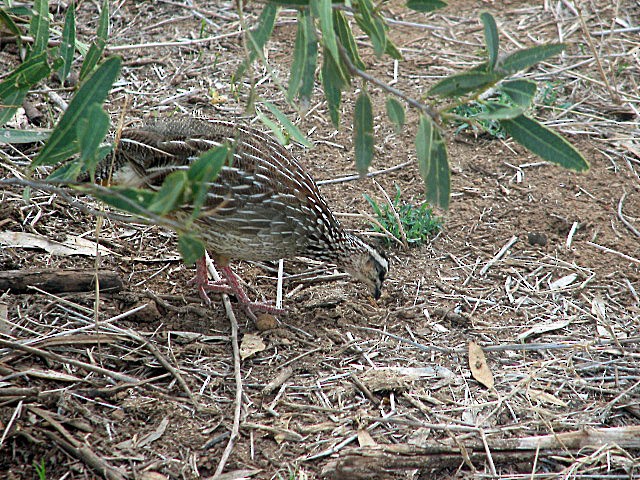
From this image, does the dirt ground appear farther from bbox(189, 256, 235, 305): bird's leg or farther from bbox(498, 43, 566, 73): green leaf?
bbox(498, 43, 566, 73): green leaf

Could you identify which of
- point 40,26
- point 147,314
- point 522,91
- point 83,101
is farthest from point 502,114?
point 147,314

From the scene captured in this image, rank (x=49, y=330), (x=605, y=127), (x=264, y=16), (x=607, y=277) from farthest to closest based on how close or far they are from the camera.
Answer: (x=605, y=127), (x=607, y=277), (x=49, y=330), (x=264, y=16)

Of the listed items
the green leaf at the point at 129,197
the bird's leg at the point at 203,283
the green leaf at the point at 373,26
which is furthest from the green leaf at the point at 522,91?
the bird's leg at the point at 203,283

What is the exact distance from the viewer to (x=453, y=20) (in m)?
7.84

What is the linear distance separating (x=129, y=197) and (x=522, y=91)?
1.56 metres

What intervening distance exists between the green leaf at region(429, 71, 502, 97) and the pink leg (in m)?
2.38

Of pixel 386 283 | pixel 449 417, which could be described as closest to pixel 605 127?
pixel 386 283

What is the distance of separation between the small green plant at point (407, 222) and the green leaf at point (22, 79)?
2.77m

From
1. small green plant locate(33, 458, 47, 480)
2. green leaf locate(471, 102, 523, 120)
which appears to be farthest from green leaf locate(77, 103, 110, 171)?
small green plant locate(33, 458, 47, 480)

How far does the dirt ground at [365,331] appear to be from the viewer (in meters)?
3.86

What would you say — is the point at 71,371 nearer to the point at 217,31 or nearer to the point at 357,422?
the point at 357,422

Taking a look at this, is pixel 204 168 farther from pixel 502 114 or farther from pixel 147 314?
pixel 147 314

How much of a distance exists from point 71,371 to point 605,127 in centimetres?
490

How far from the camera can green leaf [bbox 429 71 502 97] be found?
2851 millimetres
